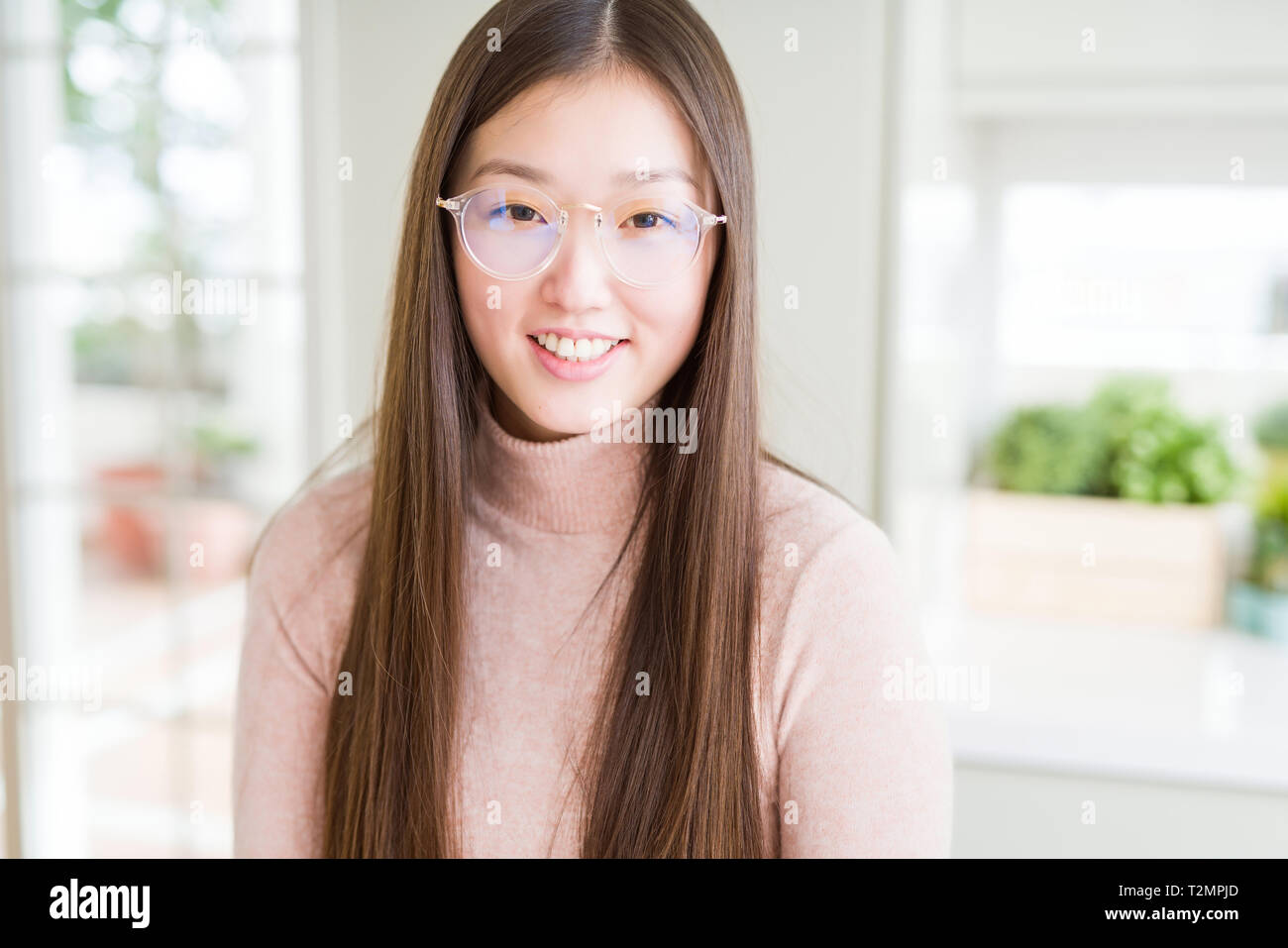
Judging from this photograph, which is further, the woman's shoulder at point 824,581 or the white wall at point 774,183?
the white wall at point 774,183

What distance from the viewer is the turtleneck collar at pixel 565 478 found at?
89 centimetres

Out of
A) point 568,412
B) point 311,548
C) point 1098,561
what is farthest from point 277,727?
point 1098,561

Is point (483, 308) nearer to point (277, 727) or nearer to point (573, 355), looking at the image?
point (573, 355)

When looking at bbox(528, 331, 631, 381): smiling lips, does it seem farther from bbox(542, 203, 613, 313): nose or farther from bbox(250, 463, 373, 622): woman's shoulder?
bbox(250, 463, 373, 622): woman's shoulder

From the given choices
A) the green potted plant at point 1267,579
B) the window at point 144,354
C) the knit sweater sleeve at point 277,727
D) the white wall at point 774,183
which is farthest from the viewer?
the window at point 144,354

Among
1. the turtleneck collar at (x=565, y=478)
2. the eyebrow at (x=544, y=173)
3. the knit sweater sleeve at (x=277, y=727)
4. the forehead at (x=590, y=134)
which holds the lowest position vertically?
the knit sweater sleeve at (x=277, y=727)

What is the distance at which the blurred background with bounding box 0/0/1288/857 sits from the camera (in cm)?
108

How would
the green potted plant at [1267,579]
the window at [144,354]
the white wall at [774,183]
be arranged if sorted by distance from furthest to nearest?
the window at [144,354] < the green potted plant at [1267,579] < the white wall at [774,183]

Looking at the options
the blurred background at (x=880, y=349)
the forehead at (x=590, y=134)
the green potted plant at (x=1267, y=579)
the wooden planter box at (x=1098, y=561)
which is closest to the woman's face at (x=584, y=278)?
the forehead at (x=590, y=134)

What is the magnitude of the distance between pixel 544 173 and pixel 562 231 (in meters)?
0.05

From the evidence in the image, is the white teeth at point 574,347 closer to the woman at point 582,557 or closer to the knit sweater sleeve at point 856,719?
the woman at point 582,557

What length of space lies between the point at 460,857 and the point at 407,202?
0.59 m

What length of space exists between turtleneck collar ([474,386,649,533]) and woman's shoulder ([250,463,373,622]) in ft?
0.55

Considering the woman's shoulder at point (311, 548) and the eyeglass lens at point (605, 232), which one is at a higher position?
the eyeglass lens at point (605, 232)
